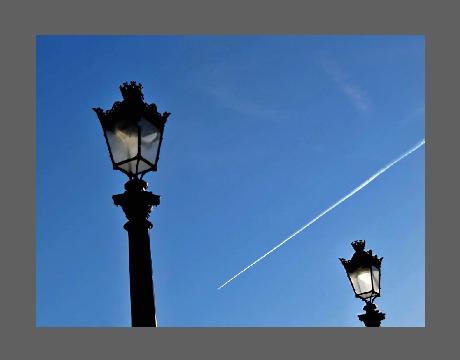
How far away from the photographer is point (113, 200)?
551 centimetres

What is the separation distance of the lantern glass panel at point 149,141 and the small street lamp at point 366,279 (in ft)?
18.6

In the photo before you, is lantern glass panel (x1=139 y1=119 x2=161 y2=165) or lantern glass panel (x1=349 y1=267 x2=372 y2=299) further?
lantern glass panel (x1=349 y1=267 x2=372 y2=299)

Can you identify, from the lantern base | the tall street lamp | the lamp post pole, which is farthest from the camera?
the lantern base

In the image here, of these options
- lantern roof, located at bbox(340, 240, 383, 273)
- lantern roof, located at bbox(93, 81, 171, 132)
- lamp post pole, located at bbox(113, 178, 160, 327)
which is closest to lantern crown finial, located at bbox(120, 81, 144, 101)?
lantern roof, located at bbox(93, 81, 171, 132)

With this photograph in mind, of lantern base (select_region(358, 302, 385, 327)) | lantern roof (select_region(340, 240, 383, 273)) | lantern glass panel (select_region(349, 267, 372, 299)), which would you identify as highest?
lantern roof (select_region(340, 240, 383, 273))

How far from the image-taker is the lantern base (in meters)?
9.62

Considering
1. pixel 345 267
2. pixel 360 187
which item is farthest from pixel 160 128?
pixel 360 187

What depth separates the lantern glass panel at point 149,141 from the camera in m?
5.46

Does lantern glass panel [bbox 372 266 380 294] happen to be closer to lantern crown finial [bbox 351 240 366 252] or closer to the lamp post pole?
lantern crown finial [bbox 351 240 366 252]

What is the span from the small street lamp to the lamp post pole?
551 centimetres

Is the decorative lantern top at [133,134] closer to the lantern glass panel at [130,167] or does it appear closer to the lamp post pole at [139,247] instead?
the lantern glass panel at [130,167]

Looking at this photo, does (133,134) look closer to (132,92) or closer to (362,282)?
(132,92)

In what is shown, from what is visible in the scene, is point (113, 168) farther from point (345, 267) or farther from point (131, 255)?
point (345, 267)

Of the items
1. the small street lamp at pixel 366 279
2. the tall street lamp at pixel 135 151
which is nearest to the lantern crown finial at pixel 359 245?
the small street lamp at pixel 366 279
